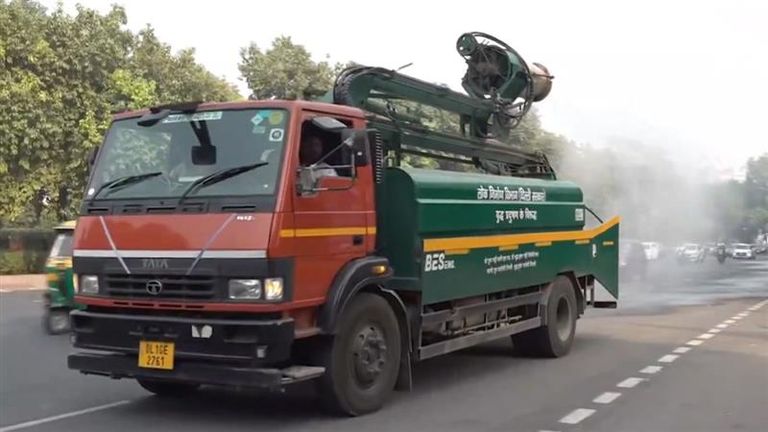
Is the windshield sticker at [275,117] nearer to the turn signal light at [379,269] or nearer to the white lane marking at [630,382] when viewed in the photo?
the turn signal light at [379,269]

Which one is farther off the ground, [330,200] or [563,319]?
[330,200]

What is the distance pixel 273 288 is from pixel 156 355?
1046 mm

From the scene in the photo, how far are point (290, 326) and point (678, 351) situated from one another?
6605 millimetres

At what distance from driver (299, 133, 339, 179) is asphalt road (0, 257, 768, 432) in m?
1.93

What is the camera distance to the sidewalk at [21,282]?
23203 millimetres

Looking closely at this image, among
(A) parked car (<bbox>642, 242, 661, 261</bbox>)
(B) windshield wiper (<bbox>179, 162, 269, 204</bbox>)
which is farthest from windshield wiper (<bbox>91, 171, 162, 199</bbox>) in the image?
(A) parked car (<bbox>642, 242, 661, 261</bbox>)

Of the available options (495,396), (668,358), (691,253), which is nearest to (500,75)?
(668,358)

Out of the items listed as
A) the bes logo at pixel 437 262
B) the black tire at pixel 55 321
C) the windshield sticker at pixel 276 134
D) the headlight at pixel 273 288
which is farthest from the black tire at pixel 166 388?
the black tire at pixel 55 321

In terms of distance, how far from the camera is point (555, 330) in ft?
33.9

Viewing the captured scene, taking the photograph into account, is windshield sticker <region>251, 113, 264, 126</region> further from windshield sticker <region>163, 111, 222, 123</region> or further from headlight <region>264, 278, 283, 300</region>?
headlight <region>264, 278, 283, 300</region>

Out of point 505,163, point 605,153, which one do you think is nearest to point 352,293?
point 505,163

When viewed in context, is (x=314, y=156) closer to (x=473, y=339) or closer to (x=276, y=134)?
(x=276, y=134)

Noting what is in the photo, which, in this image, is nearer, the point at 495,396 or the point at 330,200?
the point at 330,200

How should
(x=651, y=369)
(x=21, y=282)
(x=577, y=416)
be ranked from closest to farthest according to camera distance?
(x=577, y=416), (x=651, y=369), (x=21, y=282)
